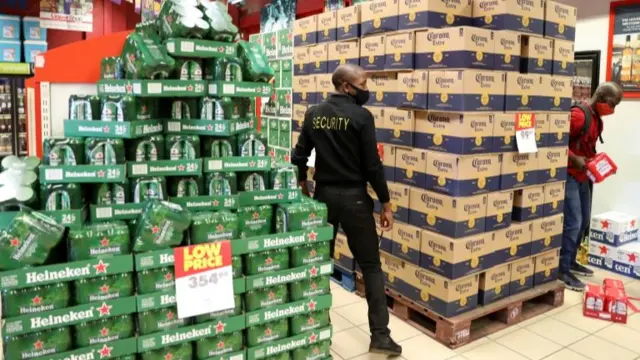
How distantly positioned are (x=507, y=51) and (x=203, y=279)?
9.15 feet

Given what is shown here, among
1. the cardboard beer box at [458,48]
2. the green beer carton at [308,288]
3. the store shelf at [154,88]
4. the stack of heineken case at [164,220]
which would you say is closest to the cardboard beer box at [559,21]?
the cardboard beer box at [458,48]

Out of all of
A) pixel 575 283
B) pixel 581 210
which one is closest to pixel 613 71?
pixel 581 210

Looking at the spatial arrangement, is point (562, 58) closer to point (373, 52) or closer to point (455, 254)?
point (373, 52)

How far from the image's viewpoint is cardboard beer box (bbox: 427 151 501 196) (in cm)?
372

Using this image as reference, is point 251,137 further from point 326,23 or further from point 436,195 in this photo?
point 326,23

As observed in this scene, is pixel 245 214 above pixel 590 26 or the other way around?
the other way around

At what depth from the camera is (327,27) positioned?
201 inches

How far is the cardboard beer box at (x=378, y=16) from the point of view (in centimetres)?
426

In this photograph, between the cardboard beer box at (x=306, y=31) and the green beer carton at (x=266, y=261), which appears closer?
the green beer carton at (x=266, y=261)

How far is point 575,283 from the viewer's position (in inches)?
199

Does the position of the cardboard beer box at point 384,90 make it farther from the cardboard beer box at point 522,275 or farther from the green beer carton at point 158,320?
the green beer carton at point 158,320

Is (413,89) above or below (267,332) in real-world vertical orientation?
above

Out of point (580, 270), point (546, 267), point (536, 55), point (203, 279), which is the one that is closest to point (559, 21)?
point (536, 55)

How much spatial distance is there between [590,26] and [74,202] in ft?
18.7
